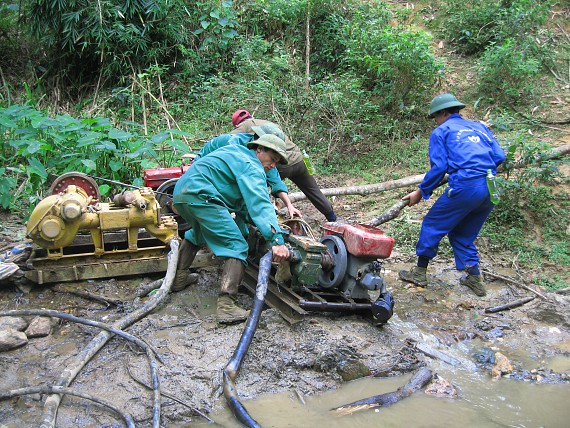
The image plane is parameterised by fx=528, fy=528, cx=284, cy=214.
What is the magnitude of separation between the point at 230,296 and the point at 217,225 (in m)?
0.55

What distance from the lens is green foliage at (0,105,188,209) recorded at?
19.7 feet

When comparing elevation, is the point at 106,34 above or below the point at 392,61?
above

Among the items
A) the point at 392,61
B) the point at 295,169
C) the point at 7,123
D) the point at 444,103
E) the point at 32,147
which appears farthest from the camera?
the point at 392,61

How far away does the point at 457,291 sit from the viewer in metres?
5.04

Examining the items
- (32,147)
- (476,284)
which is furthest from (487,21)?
(32,147)

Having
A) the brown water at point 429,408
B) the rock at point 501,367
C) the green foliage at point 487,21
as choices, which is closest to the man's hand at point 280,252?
the brown water at point 429,408

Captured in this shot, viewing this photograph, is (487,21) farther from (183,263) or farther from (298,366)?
(298,366)

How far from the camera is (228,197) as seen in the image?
4.17 m

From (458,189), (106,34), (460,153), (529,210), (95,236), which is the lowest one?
(529,210)

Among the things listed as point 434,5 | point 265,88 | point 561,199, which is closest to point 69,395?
point 561,199

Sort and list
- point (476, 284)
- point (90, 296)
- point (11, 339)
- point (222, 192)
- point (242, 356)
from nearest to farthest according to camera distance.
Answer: point (242, 356) → point (11, 339) → point (222, 192) → point (90, 296) → point (476, 284)

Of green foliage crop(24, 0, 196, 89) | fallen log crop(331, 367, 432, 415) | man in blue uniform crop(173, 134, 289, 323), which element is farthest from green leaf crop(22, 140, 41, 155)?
fallen log crop(331, 367, 432, 415)

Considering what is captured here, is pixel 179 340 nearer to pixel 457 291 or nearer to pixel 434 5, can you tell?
pixel 457 291

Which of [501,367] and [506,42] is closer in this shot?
[501,367]
